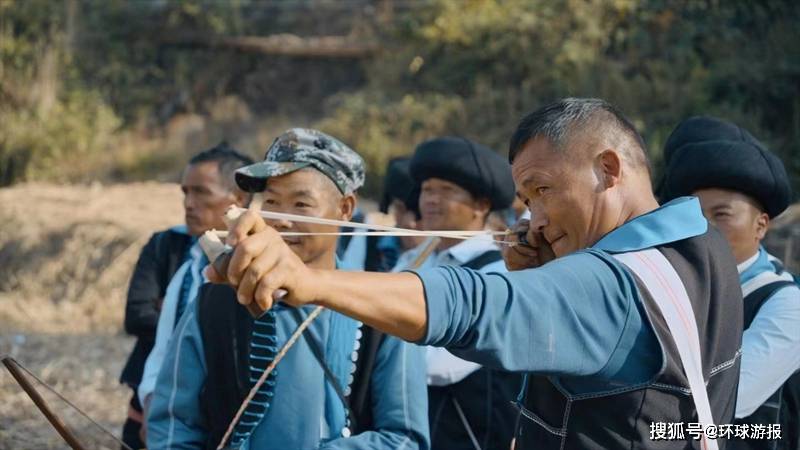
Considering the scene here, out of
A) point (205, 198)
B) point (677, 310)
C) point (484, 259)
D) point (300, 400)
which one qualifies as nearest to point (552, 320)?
point (677, 310)

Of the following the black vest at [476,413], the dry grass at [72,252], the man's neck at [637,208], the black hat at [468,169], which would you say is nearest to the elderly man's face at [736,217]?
the black vest at [476,413]

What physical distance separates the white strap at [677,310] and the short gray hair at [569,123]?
1.08ft

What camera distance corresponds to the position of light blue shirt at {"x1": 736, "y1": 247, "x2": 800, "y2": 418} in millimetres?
3303

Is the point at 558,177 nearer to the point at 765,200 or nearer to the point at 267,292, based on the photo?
the point at 267,292

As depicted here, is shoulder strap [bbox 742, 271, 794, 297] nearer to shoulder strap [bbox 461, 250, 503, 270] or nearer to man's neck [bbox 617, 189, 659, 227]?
shoulder strap [bbox 461, 250, 503, 270]

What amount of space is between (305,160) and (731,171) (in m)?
1.43

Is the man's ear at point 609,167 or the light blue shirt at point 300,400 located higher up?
the man's ear at point 609,167

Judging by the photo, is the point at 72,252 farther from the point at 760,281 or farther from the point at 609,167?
the point at 609,167

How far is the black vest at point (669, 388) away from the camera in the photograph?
89.1 inches

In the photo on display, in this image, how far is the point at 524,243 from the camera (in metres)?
2.73

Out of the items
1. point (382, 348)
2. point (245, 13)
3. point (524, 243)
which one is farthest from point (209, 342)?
point (245, 13)

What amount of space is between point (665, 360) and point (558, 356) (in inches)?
9.7

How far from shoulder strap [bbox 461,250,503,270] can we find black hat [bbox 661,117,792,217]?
0.78m

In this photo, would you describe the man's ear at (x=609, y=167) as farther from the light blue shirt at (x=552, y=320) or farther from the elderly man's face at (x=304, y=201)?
the elderly man's face at (x=304, y=201)
